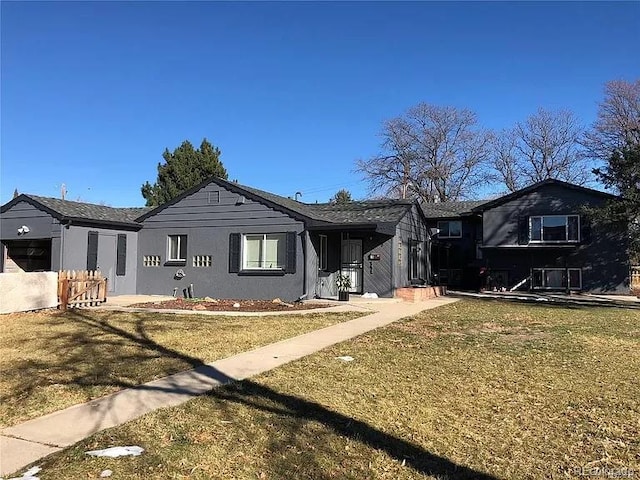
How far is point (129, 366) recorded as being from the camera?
6977 mm

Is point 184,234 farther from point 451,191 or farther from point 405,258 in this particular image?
point 451,191

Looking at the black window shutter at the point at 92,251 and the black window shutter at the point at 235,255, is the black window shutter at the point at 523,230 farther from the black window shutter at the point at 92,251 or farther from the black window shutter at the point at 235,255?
the black window shutter at the point at 92,251

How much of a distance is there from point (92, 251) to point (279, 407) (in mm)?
15686

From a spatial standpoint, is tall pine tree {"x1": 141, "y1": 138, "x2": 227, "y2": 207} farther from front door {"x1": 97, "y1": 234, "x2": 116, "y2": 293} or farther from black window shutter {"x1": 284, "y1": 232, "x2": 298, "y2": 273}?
black window shutter {"x1": 284, "y1": 232, "x2": 298, "y2": 273}

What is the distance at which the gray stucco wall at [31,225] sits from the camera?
1798 cm

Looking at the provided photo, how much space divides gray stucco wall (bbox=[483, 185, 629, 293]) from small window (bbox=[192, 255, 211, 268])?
14.9m

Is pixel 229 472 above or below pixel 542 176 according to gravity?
below

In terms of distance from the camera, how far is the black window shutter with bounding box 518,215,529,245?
2561cm

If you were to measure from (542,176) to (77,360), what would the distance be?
43818 mm

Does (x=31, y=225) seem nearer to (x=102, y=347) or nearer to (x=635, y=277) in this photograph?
(x=102, y=347)

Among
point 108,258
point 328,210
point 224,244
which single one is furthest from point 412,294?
point 108,258

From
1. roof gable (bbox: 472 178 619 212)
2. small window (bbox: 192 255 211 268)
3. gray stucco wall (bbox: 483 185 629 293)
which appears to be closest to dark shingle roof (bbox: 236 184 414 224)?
small window (bbox: 192 255 211 268)

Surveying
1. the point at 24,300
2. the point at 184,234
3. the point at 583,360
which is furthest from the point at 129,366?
the point at 184,234

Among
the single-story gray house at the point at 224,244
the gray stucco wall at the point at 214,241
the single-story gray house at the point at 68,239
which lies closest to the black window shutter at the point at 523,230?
the single-story gray house at the point at 224,244
